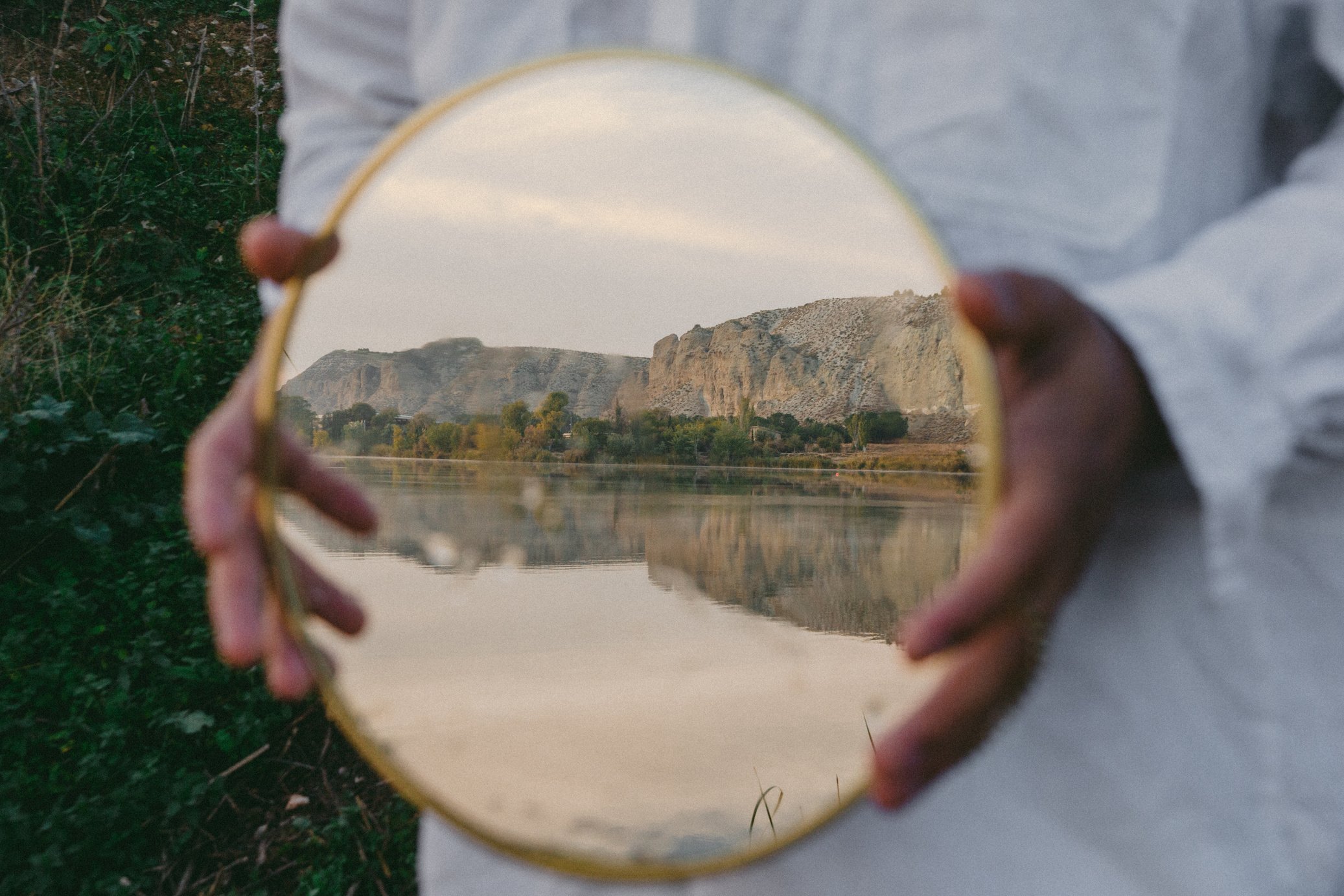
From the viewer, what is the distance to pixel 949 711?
2.02ft

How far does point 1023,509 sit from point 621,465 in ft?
0.98

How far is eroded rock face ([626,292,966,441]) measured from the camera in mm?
708

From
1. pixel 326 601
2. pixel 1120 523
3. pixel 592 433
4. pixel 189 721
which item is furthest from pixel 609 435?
pixel 189 721

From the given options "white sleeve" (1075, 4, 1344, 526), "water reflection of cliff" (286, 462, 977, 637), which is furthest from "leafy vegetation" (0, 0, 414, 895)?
→ "white sleeve" (1075, 4, 1344, 526)

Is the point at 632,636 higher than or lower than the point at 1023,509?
lower

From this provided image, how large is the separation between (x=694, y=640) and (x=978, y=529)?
0.73 ft

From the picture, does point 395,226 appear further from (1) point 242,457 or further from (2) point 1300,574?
(2) point 1300,574

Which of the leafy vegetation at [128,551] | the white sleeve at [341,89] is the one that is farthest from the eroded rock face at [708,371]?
the leafy vegetation at [128,551]

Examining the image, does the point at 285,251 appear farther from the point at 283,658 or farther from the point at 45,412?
the point at 45,412

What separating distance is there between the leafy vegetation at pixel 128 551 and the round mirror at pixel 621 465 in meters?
1.77

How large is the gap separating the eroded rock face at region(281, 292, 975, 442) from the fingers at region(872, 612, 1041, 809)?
18 cm

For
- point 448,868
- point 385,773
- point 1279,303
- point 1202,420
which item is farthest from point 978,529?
point 448,868

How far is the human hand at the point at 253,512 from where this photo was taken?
0.63 meters

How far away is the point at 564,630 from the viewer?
685 mm
